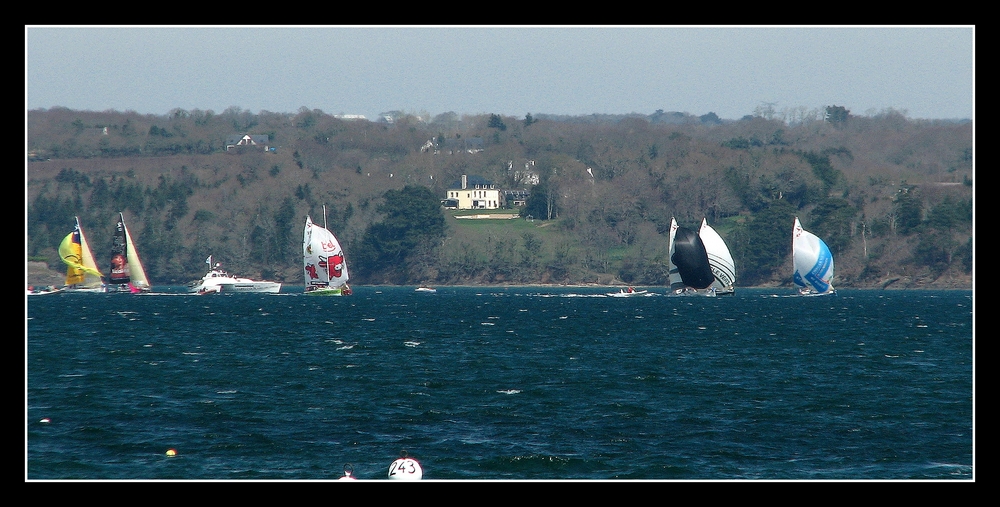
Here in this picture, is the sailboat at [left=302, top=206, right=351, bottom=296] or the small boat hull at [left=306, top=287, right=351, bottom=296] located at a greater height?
the sailboat at [left=302, top=206, right=351, bottom=296]

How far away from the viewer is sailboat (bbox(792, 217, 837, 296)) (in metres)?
124

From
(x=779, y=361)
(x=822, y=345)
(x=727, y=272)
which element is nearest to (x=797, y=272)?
(x=727, y=272)

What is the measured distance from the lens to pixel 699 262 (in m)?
122

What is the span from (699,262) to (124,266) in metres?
65.7

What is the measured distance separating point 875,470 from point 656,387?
14933mm

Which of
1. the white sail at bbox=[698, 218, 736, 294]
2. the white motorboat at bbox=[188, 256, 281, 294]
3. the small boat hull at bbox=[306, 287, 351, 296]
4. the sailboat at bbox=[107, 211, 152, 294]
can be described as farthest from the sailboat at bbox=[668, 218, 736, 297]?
the sailboat at bbox=[107, 211, 152, 294]

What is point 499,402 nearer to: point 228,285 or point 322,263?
point 322,263

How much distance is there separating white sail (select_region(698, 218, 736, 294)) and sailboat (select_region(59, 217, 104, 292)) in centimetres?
6796

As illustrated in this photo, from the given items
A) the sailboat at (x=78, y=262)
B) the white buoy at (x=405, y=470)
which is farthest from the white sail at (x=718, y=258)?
the white buoy at (x=405, y=470)

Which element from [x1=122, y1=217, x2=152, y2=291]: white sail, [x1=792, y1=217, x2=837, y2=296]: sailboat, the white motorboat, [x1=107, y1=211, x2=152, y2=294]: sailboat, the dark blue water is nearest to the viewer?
the dark blue water

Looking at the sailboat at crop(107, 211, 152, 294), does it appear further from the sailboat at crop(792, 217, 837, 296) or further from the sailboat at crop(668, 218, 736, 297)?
the sailboat at crop(792, 217, 837, 296)

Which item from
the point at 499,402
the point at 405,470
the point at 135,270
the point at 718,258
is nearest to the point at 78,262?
the point at 135,270

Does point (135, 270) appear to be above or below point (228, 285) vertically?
above
